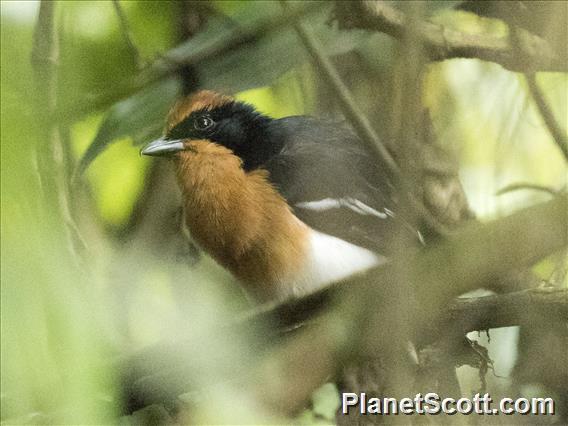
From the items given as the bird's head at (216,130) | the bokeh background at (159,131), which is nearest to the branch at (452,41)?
the bokeh background at (159,131)

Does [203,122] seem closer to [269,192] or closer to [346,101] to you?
[269,192]

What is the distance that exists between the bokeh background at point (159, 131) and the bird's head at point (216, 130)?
0.02 m

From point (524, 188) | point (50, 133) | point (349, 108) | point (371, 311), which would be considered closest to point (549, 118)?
point (524, 188)

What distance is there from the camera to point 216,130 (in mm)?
922

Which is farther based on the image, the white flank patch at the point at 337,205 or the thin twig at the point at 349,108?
the white flank patch at the point at 337,205

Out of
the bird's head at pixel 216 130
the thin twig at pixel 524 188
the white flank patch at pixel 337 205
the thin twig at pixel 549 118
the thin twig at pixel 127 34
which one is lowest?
the thin twig at pixel 524 188

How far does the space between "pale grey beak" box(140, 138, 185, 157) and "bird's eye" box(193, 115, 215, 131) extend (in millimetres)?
26

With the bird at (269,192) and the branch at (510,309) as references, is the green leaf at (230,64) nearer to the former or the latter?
the bird at (269,192)

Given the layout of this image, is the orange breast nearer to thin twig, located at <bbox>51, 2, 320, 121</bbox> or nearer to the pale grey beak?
the pale grey beak

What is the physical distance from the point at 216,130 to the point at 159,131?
0.33 ft

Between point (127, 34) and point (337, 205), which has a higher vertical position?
point (127, 34)

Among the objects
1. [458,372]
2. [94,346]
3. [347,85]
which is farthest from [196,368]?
[347,85]

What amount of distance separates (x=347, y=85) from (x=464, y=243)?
0.29m

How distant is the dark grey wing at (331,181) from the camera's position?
77 cm
